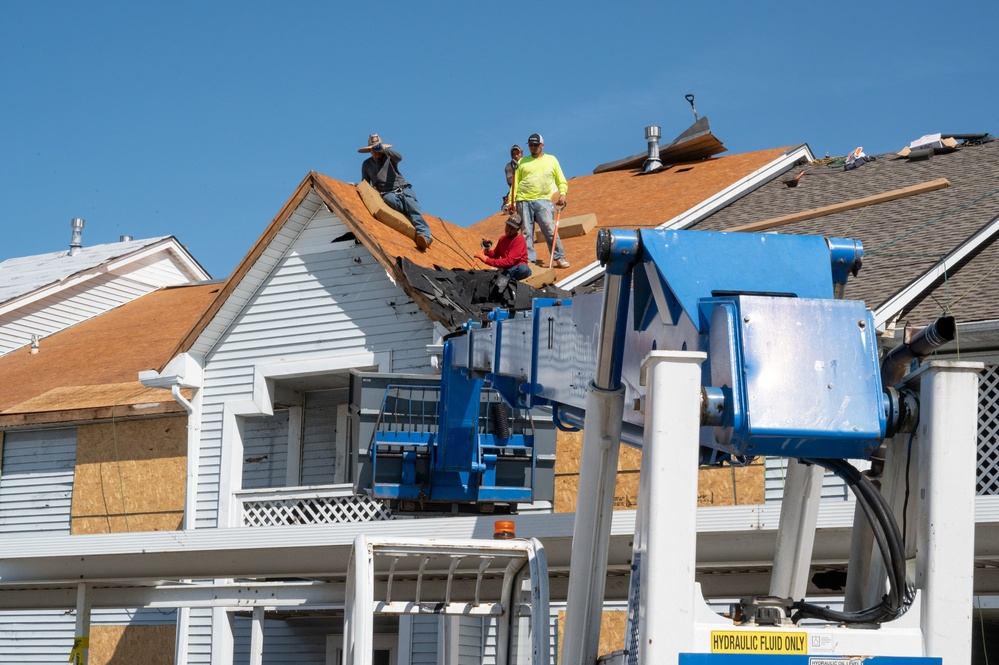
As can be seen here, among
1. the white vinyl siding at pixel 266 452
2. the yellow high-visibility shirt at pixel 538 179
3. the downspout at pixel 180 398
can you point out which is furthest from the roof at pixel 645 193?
the downspout at pixel 180 398

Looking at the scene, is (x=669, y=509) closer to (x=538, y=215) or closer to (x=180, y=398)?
(x=538, y=215)

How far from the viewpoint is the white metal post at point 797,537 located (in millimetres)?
5309

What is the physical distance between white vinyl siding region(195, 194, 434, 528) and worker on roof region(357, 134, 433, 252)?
0.70 meters

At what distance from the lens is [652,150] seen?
75.3 ft

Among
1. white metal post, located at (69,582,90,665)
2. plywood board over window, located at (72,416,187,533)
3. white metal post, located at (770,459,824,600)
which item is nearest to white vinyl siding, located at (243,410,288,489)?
plywood board over window, located at (72,416,187,533)

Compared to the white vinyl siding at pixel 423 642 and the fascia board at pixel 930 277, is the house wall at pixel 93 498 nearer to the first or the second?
the white vinyl siding at pixel 423 642

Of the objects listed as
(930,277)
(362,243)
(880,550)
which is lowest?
(880,550)

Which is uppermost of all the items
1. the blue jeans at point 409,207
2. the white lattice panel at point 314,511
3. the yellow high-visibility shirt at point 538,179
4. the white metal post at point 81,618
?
the yellow high-visibility shirt at point 538,179

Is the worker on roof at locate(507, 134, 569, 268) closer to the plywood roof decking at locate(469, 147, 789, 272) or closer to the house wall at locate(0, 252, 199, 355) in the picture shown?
the plywood roof decking at locate(469, 147, 789, 272)

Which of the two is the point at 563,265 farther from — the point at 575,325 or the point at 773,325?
the point at 773,325

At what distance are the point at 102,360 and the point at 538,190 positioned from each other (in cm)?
844

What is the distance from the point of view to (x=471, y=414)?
28.3 feet

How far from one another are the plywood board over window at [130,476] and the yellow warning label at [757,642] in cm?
1508

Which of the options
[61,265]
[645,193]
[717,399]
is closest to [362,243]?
[645,193]
